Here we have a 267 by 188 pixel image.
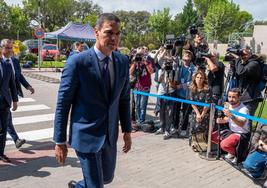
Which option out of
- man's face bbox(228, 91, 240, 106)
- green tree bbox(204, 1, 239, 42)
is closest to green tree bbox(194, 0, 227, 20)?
green tree bbox(204, 1, 239, 42)

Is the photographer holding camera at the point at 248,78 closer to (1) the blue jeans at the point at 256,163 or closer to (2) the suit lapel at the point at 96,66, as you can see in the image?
(1) the blue jeans at the point at 256,163

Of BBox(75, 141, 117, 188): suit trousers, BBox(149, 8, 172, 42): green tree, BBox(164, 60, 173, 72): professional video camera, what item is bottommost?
BBox(75, 141, 117, 188): suit trousers

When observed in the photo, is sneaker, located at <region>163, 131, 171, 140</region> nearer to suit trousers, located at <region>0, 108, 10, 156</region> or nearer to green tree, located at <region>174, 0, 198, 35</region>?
suit trousers, located at <region>0, 108, 10, 156</region>

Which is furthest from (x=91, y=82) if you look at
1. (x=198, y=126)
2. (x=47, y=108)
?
(x=47, y=108)

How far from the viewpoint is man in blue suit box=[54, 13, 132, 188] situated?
2.90m

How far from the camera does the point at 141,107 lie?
789cm

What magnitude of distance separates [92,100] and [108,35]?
0.59 m

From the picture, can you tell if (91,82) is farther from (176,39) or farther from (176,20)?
(176,20)

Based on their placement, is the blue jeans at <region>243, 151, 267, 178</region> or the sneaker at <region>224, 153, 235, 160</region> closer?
the blue jeans at <region>243, 151, 267, 178</region>

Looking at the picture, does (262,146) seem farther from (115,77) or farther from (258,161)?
(115,77)

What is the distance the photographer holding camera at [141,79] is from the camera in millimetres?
7852

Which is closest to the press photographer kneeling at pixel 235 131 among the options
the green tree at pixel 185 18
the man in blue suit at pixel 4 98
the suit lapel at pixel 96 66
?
the suit lapel at pixel 96 66

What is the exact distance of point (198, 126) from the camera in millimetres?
6051

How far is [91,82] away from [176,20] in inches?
2776
